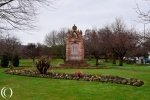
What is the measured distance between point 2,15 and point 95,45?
1766 inches

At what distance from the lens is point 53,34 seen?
3922 inches

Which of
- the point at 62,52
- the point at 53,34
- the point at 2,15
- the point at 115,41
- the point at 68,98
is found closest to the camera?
the point at 68,98

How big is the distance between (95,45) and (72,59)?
1466cm

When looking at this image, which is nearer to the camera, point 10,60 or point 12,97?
point 12,97

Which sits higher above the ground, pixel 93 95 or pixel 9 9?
pixel 9 9

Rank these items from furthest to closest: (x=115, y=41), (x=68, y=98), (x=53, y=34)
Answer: (x=53, y=34) < (x=115, y=41) < (x=68, y=98)

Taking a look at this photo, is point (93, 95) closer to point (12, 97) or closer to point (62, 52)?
point (12, 97)

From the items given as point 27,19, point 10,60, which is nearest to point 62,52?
point 10,60

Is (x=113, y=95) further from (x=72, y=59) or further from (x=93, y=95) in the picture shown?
(x=72, y=59)

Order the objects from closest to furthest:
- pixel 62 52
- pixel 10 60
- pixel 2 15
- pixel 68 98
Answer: pixel 68 98, pixel 2 15, pixel 10 60, pixel 62 52

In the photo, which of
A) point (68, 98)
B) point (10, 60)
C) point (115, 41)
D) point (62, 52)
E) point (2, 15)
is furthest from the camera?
point (62, 52)

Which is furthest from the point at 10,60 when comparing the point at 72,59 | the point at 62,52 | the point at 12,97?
the point at 12,97

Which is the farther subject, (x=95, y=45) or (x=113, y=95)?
(x=95, y=45)

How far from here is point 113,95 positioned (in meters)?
14.0
